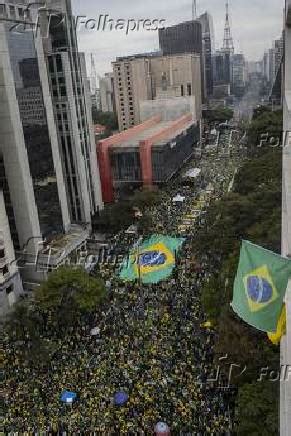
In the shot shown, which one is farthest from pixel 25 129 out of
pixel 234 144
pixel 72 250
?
pixel 234 144

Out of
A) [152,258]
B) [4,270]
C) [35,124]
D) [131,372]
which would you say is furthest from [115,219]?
[131,372]

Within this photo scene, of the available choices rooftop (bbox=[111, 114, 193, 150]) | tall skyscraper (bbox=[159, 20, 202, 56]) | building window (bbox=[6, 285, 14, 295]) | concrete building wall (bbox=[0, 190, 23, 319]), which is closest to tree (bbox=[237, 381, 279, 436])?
concrete building wall (bbox=[0, 190, 23, 319])

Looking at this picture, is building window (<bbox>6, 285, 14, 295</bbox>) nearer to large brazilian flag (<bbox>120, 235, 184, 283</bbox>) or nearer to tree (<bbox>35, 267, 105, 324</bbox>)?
tree (<bbox>35, 267, 105, 324</bbox>)

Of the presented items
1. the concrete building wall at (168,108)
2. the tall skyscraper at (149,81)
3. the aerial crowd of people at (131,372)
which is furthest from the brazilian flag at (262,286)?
the tall skyscraper at (149,81)

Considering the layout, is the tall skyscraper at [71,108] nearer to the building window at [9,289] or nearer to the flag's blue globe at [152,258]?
the flag's blue globe at [152,258]

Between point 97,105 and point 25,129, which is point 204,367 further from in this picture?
point 97,105

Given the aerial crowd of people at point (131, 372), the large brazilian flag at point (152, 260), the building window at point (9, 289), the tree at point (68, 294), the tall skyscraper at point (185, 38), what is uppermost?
the tall skyscraper at point (185, 38)
